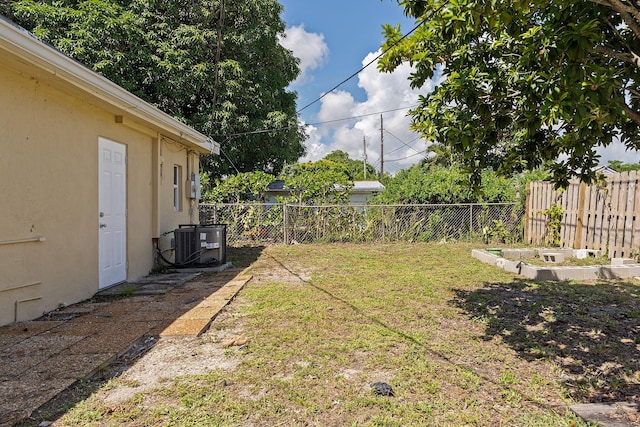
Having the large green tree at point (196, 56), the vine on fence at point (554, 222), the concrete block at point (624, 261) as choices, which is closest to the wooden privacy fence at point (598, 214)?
the vine on fence at point (554, 222)

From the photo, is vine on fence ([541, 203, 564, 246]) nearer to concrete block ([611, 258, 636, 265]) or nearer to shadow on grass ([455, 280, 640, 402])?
concrete block ([611, 258, 636, 265])

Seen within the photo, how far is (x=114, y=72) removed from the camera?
15.1 meters

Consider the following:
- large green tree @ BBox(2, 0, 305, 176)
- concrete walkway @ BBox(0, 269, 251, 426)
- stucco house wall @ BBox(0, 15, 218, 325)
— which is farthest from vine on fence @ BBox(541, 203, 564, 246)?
large green tree @ BBox(2, 0, 305, 176)

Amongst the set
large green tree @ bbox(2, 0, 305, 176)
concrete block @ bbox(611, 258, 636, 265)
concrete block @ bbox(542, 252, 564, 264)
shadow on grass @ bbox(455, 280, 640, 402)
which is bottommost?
shadow on grass @ bbox(455, 280, 640, 402)

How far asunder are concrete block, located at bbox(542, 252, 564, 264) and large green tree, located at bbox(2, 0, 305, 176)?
12378 mm

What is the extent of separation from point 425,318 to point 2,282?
453 centimetres

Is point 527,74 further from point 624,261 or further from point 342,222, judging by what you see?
point 342,222

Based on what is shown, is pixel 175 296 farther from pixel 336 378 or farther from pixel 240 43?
pixel 240 43

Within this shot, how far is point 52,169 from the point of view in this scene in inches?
182

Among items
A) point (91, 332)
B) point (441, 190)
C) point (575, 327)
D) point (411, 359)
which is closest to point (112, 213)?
point (91, 332)

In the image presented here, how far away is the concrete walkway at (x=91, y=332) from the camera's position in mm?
2688

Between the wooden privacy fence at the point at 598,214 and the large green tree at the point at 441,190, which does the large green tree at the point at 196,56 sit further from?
the wooden privacy fence at the point at 598,214

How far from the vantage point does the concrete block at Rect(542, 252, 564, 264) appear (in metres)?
7.98

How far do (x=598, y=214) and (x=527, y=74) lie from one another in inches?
297
